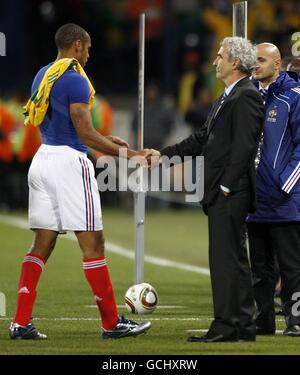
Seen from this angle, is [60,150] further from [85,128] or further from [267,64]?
[267,64]

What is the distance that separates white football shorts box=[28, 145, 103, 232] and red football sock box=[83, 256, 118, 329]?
0.85 ft

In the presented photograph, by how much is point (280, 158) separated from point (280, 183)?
0.64 ft

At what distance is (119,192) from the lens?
26.6m

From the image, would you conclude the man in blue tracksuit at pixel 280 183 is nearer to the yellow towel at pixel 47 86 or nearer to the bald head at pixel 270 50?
the bald head at pixel 270 50

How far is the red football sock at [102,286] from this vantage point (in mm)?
9852

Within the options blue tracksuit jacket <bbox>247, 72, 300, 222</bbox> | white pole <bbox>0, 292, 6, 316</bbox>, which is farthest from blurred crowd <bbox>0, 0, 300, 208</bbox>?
blue tracksuit jacket <bbox>247, 72, 300, 222</bbox>

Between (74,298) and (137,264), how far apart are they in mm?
1169

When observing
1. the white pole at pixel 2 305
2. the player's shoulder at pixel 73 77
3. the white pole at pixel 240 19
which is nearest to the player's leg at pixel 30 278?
the player's shoulder at pixel 73 77

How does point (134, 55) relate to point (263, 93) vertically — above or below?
above

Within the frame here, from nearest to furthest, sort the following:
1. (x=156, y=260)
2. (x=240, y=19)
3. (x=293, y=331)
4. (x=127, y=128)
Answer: (x=293, y=331) < (x=240, y=19) < (x=156, y=260) < (x=127, y=128)

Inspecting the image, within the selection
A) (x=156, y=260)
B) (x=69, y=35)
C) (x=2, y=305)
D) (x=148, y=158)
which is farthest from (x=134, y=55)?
(x=69, y=35)

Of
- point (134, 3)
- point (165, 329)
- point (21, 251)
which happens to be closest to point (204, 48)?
point (134, 3)

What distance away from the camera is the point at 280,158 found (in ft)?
33.4

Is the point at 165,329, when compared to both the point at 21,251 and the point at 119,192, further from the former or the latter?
the point at 119,192
